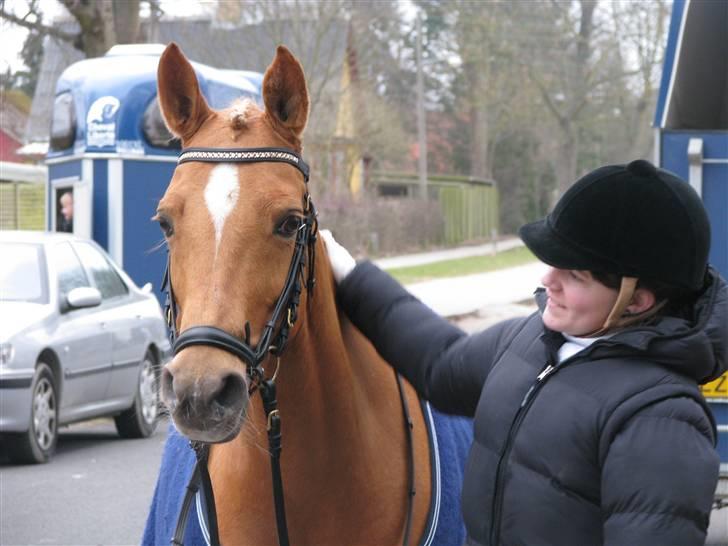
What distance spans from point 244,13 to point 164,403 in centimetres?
2626

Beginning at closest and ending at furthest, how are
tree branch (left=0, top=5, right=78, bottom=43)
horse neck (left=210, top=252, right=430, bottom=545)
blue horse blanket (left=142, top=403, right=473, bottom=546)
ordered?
horse neck (left=210, top=252, right=430, bottom=545)
blue horse blanket (left=142, top=403, right=473, bottom=546)
tree branch (left=0, top=5, right=78, bottom=43)

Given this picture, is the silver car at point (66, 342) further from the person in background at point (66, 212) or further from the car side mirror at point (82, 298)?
the person in background at point (66, 212)

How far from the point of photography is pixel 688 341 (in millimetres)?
2492

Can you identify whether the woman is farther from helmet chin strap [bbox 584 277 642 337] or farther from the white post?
the white post

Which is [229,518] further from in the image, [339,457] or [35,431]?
[35,431]

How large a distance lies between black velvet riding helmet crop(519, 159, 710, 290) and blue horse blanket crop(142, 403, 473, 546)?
1403 millimetres

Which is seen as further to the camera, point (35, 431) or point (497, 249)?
point (497, 249)

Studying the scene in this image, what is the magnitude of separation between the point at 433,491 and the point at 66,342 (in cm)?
671

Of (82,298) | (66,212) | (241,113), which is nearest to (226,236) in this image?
(241,113)

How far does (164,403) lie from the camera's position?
2.96 m

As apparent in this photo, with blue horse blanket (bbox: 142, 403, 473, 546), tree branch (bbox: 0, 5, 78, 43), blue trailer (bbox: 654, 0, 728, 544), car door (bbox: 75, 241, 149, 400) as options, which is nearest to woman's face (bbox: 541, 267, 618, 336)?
blue horse blanket (bbox: 142, 403, 473, 546)

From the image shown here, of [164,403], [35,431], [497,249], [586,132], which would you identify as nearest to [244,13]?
[497,249]

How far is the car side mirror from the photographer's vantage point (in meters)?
10.0

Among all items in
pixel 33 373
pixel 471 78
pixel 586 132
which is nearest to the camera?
pixel 33 373
